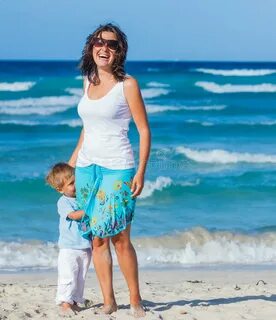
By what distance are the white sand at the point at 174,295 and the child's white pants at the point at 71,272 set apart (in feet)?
0.39

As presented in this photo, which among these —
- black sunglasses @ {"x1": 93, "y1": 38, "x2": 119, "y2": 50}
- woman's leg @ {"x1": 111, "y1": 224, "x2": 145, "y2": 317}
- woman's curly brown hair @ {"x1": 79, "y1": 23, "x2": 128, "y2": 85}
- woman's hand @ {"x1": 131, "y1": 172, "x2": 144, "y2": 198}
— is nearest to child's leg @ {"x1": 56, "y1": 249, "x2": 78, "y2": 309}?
woman's leg @ {"x1": 111, "y1": 224, "x2": 145, "y2": 317}

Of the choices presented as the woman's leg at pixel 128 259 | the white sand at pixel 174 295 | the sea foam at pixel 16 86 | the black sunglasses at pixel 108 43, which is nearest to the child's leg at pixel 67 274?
the white sand at pixel 174 295

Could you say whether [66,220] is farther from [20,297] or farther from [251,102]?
[251,102]

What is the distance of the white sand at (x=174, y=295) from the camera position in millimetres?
5180

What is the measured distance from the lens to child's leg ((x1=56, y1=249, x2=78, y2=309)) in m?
4.98

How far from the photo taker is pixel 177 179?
12367 millimetres

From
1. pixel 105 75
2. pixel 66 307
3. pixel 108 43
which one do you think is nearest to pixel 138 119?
pixel 105 75

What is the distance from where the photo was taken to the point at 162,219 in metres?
9.69

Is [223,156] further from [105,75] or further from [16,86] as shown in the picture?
[16,86]

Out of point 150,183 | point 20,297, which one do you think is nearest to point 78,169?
point 20,297

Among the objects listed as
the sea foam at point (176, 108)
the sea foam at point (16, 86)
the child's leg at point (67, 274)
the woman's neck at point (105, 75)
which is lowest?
the child's leg at point (67, 274)

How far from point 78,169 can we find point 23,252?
336 cm

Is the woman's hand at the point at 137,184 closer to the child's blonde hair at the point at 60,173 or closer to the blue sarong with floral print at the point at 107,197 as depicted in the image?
the blue sarong with floral print at the point at 107,197

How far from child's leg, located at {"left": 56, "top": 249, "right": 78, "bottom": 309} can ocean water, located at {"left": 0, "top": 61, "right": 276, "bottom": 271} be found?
92.3 inches
